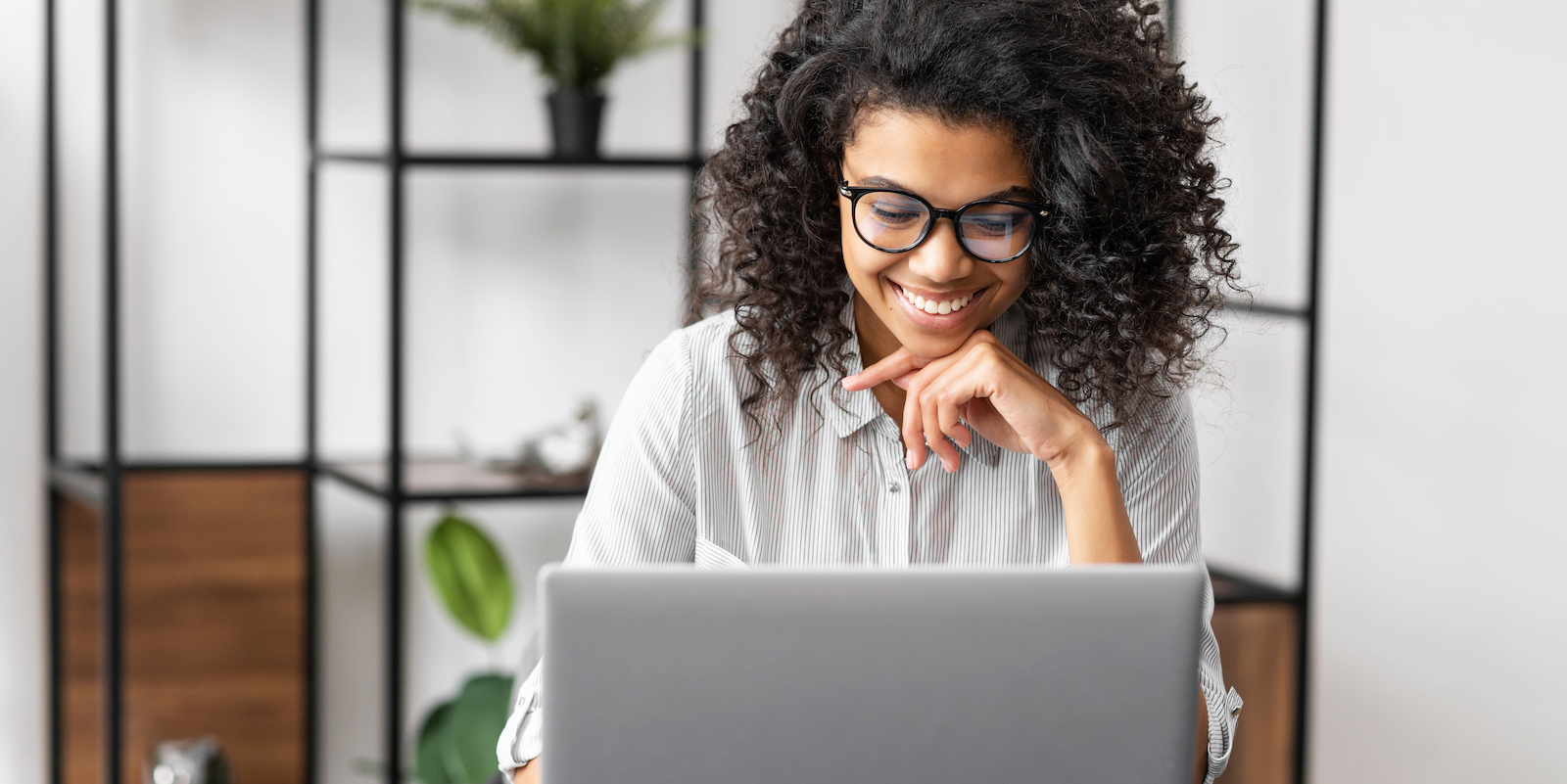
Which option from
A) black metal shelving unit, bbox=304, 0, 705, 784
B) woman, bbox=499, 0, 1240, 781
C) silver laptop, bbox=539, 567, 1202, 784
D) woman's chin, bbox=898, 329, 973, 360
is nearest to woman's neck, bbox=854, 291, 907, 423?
woman, bbox=499, 0, 1240, 781

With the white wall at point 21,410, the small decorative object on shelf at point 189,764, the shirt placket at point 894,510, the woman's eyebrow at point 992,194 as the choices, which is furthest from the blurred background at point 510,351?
the woman's eyebrow at point 992,194

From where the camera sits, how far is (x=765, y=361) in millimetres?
1211

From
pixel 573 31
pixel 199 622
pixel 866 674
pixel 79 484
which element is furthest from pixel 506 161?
pixel 866 674

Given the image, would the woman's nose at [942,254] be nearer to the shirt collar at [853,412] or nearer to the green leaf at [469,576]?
the shirt collar at [853,412]

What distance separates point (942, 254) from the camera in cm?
102

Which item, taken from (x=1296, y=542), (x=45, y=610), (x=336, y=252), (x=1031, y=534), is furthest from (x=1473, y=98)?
(x=45, y=610)

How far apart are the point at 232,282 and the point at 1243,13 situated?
1753 millimetres

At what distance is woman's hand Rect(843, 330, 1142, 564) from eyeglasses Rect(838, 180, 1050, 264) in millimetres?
94

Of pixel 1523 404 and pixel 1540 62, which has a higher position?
pixel 1540 62

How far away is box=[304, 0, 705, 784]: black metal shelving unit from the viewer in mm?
2084

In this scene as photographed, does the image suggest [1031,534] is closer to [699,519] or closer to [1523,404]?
[699,519]

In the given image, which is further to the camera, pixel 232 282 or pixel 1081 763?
pixel 232 282

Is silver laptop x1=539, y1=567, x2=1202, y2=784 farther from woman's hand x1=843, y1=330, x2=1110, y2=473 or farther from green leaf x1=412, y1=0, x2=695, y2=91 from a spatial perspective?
green leaf x1=412, y1=0, x2=695, y2=91

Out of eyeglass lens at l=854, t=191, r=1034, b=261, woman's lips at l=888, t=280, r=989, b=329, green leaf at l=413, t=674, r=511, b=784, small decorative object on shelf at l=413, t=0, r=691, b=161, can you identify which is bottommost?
green leaf at l=413, t=674, r=511, b=784
